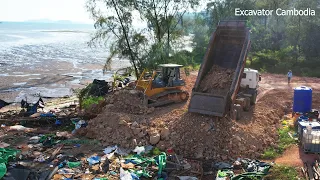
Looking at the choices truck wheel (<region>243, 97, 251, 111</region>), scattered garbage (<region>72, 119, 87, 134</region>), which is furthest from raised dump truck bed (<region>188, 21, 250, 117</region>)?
scattered garbage (<region>72, 119, 87, 134</region>)

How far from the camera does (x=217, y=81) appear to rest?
40.6 feet

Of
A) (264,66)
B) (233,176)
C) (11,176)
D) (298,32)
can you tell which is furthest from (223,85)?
(298,32)

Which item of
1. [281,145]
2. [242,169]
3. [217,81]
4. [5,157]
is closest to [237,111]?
[217,81]

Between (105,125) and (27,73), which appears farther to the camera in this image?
(27,73)

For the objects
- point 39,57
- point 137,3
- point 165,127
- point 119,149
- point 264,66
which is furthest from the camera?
point 39,57

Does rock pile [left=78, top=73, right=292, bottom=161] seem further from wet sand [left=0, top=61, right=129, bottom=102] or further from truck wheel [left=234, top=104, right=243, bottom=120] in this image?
wet sand [left=0, top=61, right=129, bottom=102]

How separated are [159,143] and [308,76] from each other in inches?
704

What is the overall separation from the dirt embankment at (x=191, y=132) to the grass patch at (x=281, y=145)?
182 millimetres

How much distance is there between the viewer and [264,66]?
2817 cm

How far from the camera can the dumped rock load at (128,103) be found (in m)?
13.9

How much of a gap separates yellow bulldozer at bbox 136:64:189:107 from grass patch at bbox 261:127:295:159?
5.01 metres

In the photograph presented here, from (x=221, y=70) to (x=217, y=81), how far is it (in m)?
0.68

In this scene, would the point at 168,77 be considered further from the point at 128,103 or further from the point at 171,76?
the point at 128,103

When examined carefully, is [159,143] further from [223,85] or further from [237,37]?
[237,37]
